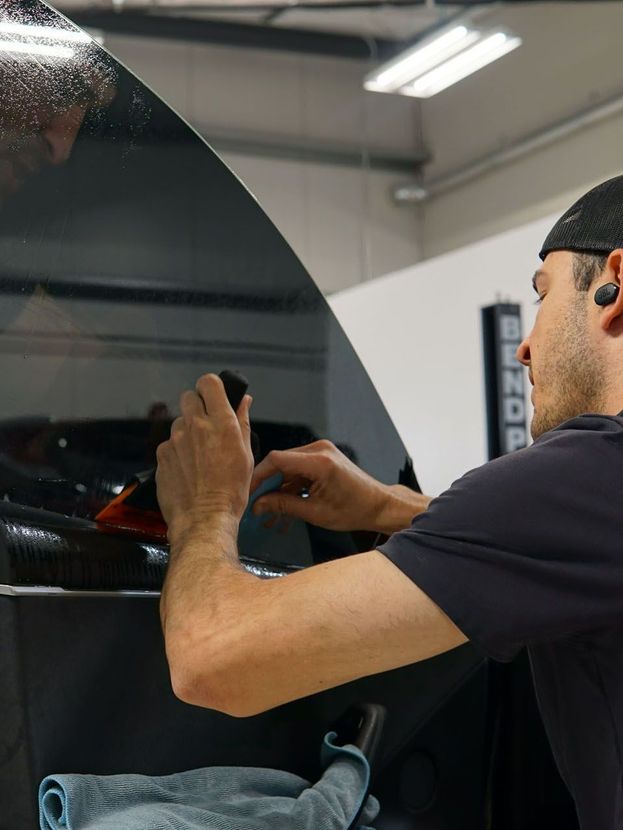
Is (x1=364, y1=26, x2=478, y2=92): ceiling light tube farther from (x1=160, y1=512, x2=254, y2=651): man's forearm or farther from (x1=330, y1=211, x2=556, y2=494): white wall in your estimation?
(x1=160, y1=512, x2=254, y2=651): man's forearm

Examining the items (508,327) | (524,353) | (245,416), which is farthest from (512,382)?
(245,416)

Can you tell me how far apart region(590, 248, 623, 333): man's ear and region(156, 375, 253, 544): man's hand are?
0.38m

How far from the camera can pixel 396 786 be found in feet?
3.74

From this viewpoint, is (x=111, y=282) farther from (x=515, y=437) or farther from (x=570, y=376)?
(x=515, y=437)

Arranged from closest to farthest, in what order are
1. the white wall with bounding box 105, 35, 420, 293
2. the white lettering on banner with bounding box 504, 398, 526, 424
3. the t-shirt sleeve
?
the t-shirt sleeve → the white lettering on banner with bounding box 504, 398, 526, 424 → the white wall with bounding box 105, 35, 420, 293

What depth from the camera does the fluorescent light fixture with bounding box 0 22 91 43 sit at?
91 centimetres

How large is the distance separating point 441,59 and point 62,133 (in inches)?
230

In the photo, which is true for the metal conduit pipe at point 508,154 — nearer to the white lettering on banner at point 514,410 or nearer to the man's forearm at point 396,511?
the white lettering on banner at point 514,410

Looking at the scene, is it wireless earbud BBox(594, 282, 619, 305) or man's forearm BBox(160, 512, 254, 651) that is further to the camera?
wireless earbud BBox(594, 282, 619, 305)

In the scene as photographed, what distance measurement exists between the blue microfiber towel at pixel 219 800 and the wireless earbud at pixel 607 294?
508 mm

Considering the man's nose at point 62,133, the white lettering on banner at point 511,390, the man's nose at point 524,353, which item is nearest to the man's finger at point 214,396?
the man's nose at point 62,133

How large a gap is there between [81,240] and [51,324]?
8cm

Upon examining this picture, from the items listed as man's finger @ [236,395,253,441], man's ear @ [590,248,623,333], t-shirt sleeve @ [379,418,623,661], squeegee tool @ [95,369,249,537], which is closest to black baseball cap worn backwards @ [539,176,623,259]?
man's ear @ [590,248,623,333]

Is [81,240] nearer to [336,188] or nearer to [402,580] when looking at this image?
[402,580]
